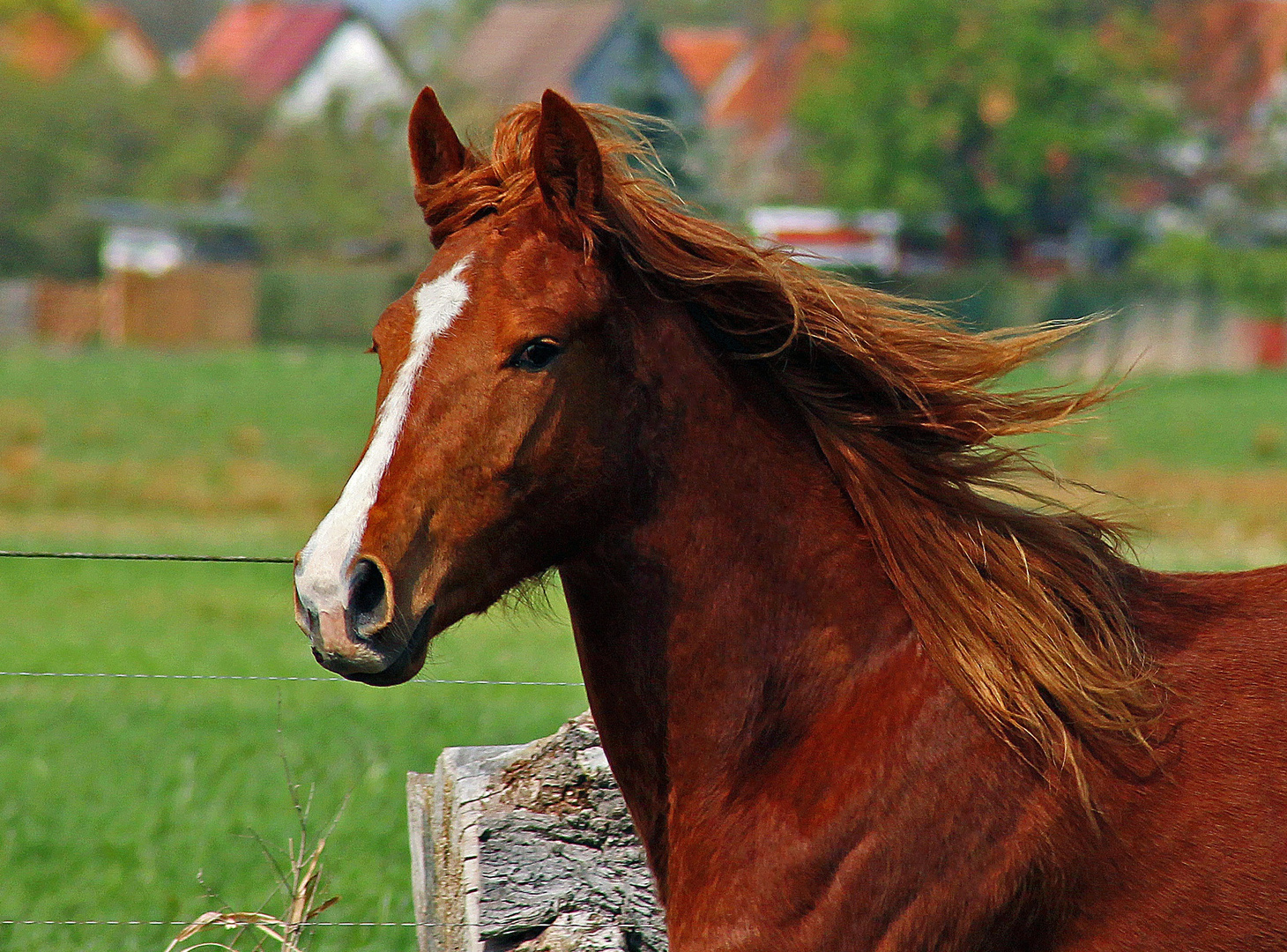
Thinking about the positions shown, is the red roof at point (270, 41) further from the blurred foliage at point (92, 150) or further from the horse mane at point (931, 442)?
the horse mane at point (931, 442)

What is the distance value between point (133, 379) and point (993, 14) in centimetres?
3149

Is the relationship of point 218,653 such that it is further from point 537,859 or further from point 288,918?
point 537,859

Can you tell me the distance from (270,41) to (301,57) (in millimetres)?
3763

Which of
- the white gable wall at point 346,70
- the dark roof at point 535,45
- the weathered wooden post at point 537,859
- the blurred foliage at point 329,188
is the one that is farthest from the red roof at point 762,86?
the weathered wooden post at point 537,859

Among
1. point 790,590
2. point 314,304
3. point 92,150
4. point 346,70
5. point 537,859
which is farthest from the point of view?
point 346,70

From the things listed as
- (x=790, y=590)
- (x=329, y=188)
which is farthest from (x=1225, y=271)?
(x=790, y=590)

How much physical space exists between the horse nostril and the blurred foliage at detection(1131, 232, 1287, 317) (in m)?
41.4

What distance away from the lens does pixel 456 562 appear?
2404 mm

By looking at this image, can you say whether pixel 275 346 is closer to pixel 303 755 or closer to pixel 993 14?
pixel 993 14

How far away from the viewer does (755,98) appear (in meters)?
68.8

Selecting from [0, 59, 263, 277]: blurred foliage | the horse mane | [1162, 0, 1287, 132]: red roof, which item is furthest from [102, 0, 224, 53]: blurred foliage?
the horse mane

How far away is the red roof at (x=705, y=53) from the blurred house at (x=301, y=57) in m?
16.7

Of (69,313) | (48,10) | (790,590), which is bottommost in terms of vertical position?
(69,313)

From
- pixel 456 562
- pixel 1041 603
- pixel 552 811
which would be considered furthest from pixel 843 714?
pixel 552 811
